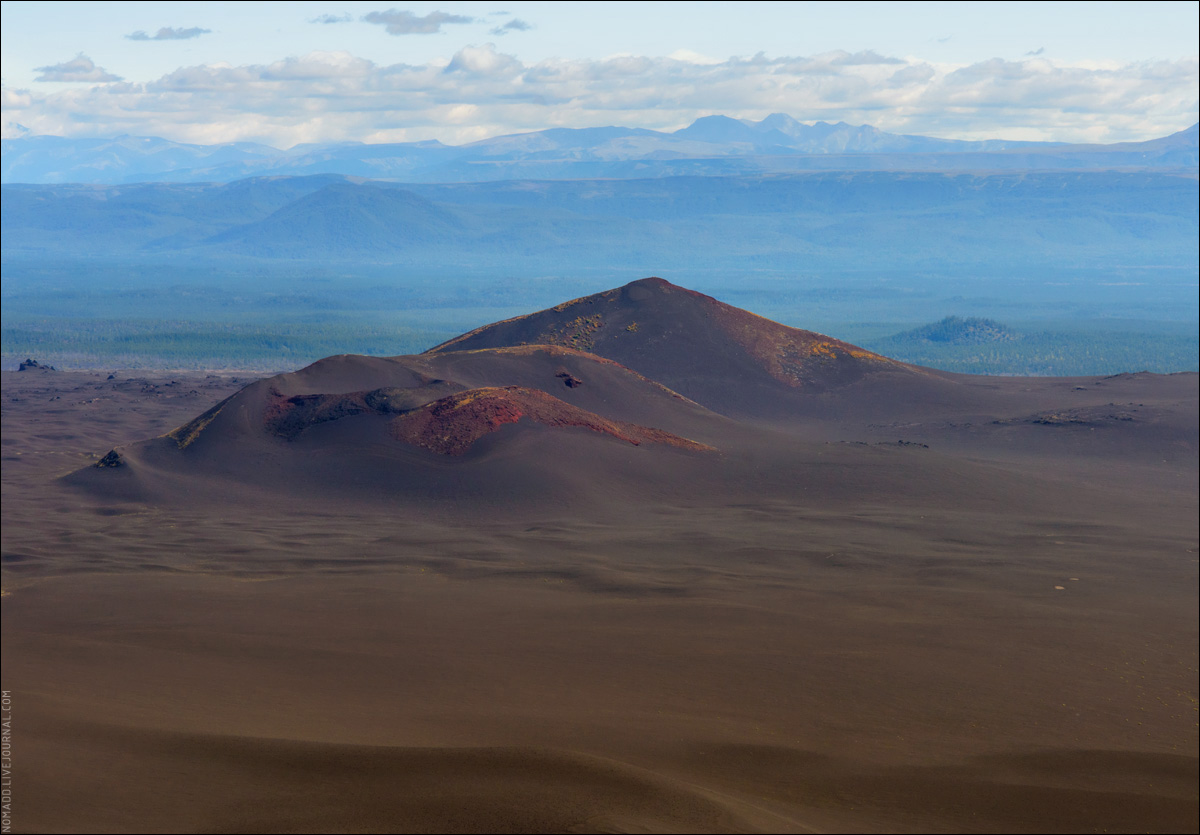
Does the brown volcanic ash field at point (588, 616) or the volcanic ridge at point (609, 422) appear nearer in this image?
the brown volcanic ash field at point (588, 616)

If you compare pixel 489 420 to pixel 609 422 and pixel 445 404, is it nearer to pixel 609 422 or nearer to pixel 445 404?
pixel 445 404

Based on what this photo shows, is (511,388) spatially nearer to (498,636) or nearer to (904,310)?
(498,636)

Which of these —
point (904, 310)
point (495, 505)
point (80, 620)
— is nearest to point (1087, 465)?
point (495, 505)

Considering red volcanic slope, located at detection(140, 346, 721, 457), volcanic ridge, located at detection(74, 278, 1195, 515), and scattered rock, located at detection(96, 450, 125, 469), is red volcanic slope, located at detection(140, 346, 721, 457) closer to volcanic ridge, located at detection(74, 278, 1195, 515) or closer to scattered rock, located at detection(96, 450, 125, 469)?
volcanic ridge, located at detection(74, 278, 1195, 515)

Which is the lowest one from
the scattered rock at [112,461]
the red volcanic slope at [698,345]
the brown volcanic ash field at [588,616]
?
the brown volcanic ash field at [588,616]

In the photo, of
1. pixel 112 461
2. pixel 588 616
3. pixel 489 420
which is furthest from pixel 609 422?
pixel 588 616

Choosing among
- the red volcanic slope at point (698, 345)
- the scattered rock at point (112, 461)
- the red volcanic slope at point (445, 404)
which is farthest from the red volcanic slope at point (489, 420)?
the red volcanic slope at point (698, 345)

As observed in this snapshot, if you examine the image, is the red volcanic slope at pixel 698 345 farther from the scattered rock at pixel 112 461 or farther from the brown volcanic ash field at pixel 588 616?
the scattered rock at pixel 112 461
